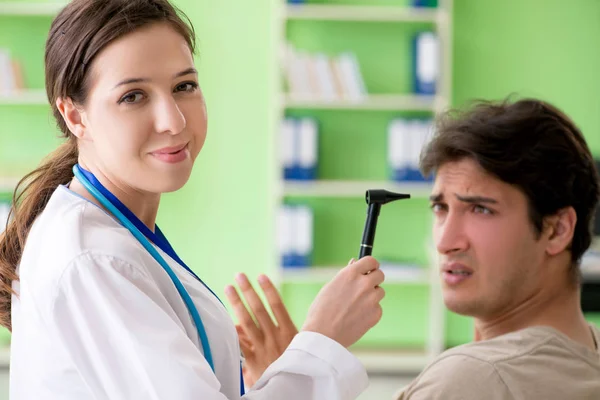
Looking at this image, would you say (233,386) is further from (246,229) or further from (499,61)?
(499,61)

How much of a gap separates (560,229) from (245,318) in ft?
2.19

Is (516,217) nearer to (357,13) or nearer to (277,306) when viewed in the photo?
(277,306)

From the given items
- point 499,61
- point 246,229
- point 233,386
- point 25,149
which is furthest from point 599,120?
point 233,386

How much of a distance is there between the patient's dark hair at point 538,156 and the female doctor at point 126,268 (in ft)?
1.85

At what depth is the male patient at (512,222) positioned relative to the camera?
167 centimetres

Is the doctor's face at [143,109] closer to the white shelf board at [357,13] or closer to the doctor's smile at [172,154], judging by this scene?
the doctor's smile at [172,154]

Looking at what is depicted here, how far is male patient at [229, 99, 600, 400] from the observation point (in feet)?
5.48

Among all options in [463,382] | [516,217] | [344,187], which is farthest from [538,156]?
[344,187]

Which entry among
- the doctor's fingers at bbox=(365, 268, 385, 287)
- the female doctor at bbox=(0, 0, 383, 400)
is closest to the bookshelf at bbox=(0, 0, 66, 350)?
the female doctor at bbox=(0, 0, 383, 400)

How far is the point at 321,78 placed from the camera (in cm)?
478

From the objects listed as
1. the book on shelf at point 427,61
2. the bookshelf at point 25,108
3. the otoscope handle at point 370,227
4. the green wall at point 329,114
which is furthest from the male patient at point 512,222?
the bookshelf at point 25,108

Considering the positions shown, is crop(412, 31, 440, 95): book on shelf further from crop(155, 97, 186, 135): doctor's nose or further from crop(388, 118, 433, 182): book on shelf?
crop(155, 97, 186, 135): doctor's nose

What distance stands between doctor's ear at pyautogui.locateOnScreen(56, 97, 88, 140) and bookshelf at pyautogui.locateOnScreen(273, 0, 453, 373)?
11.4 feet

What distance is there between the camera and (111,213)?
122 cm
